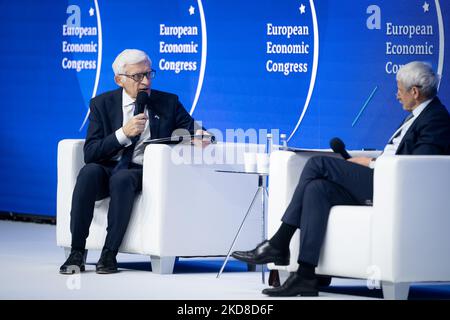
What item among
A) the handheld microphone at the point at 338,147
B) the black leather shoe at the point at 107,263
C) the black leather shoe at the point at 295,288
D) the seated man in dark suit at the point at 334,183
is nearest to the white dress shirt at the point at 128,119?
the black leather shoe at the point at 107,263

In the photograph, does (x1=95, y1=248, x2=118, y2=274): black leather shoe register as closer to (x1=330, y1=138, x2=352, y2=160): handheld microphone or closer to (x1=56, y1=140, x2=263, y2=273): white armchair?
(x1=56, y1=140, x2=263, y2=273): white armchair

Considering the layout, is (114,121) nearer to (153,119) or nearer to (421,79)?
(153,119)

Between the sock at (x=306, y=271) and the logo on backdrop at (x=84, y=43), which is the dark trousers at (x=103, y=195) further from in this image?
the logo on backdrop at (x=84, y=43)

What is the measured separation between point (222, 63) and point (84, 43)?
1633mm

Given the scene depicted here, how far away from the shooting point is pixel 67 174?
6801 mm

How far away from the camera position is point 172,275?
20.9 ft

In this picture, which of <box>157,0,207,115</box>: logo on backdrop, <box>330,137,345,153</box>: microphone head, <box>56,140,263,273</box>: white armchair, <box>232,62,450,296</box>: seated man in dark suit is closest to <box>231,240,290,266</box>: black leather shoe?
<box>232,62,450,296</box>: seated man in dark suit

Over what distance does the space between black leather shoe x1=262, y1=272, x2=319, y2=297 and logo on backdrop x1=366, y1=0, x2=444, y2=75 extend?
1999 mm

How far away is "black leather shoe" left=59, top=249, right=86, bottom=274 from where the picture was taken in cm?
630


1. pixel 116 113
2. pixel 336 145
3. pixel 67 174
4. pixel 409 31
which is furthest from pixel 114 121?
pixel 409 31

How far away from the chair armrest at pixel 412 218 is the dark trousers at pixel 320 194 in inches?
10.9

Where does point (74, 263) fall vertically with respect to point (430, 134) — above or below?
below
